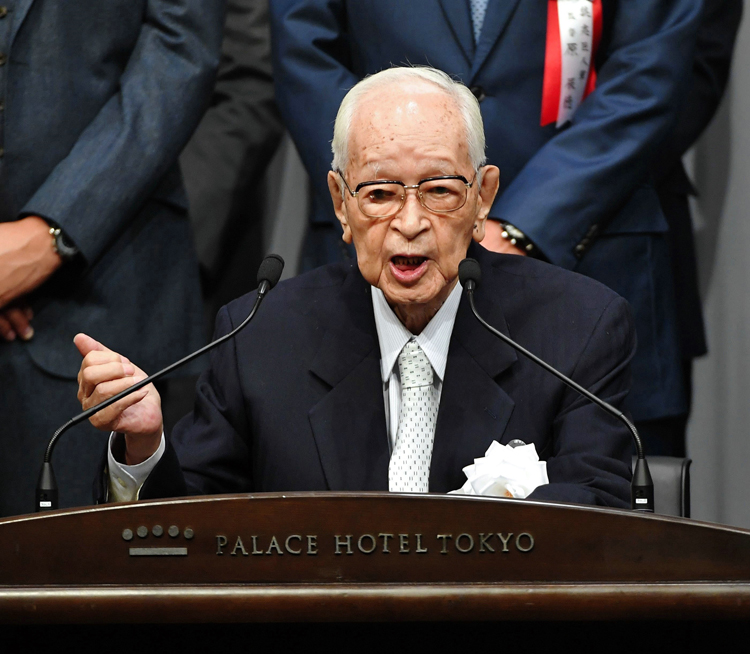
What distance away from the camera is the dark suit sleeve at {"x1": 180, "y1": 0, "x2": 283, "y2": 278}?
312 centimetres

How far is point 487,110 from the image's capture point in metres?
2.59

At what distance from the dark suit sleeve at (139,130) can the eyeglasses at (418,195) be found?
2.26 feet

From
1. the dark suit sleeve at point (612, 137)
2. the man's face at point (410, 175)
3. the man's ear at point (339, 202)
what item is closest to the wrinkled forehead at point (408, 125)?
the man's face at point (410, 175)

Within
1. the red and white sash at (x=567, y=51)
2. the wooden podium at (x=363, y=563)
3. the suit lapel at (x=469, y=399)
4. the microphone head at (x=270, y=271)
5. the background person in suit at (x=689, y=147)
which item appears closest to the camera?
the wooden podium at (x=363, y=563)

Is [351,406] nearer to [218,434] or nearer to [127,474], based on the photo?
[218,434]

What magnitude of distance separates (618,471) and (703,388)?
177 cm

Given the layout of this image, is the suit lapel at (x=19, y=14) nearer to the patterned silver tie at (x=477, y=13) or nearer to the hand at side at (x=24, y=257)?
the hand at side at (x=24, y=257)

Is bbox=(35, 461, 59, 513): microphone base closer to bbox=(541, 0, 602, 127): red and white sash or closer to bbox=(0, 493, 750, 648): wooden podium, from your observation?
bbox=(0, 493, 750, 648): wooden podium

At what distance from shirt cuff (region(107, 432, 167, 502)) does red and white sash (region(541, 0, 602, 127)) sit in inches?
50.7

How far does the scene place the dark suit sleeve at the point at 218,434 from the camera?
77.7 inches

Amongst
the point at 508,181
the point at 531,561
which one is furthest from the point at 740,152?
the point at 531,561

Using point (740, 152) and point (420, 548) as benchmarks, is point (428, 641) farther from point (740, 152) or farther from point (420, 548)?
point (740, 152)

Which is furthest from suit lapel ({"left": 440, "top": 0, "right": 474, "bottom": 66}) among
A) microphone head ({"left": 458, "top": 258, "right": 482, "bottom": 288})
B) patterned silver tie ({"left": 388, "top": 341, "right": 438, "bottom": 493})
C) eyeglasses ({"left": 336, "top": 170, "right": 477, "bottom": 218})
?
microphone head ({"left": 458, "top": 258, "right": 482, "bottom": 288})

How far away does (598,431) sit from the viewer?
1869 mm
